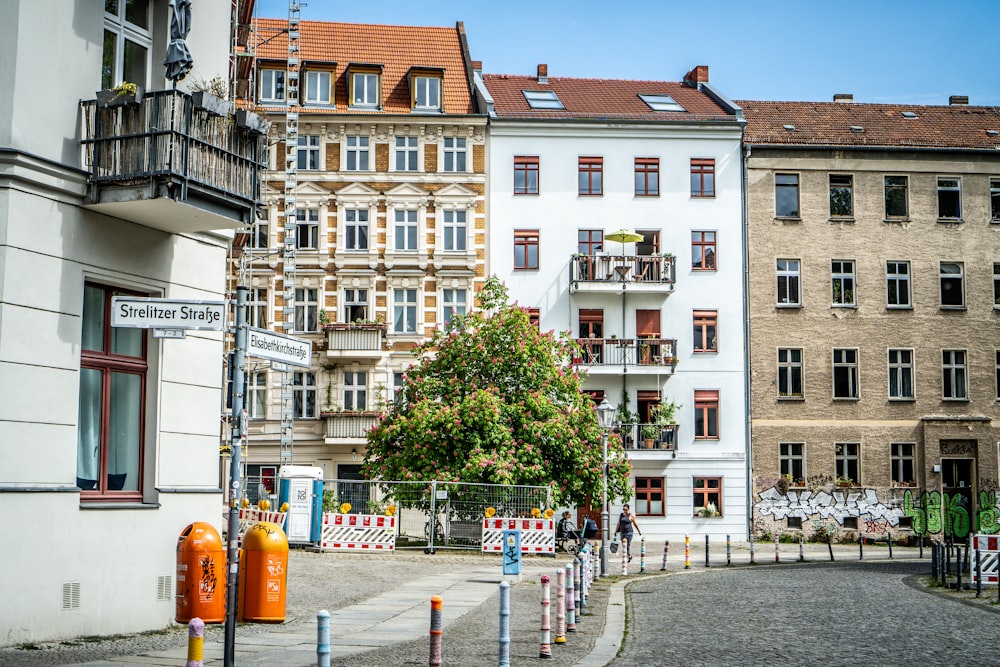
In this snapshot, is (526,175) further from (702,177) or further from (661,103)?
(661,103)

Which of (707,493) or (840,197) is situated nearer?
(707,493)

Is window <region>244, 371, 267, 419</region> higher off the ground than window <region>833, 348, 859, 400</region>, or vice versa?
window <region>833, 348, 859, 400</region>

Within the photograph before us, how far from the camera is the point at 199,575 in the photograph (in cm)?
1348

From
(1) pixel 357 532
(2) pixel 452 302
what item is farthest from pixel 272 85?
(1) pixel 357 532

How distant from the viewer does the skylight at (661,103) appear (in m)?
50.1

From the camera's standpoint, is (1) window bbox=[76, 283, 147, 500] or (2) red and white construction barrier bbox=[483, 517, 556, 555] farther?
(2) red and white construction barrier bbox=[483, 517, 556, 555]

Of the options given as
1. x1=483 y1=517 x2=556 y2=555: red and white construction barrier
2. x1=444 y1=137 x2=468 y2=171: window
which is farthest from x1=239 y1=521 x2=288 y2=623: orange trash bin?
x1=444 y1=137 x2=468 y2=171: window

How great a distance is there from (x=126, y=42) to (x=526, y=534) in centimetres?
2141

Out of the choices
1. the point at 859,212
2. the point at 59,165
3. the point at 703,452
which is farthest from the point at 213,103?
the point at 859,212

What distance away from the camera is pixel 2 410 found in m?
12.6

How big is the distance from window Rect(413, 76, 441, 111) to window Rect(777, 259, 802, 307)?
14510mm

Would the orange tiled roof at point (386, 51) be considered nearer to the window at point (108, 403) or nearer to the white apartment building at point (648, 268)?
the white apartment building at point (648, 268)

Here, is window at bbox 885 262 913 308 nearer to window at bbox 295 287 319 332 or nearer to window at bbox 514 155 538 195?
window at bbox 514 155 538 195

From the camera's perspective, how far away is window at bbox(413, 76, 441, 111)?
48281mm
